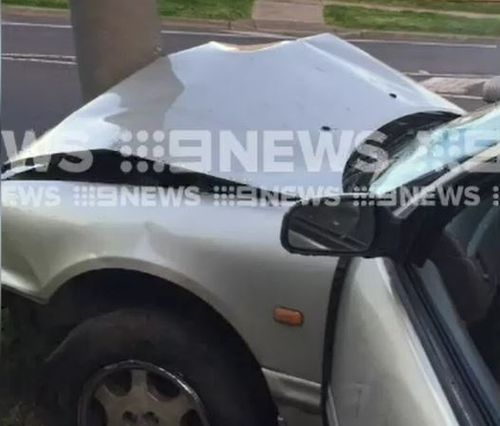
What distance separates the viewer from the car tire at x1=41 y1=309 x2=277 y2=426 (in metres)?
3.28

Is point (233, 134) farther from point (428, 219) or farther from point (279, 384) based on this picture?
point (428, 219)

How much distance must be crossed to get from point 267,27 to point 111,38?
33.4 feet

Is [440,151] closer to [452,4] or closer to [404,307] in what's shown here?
[404,307]

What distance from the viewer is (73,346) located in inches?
133

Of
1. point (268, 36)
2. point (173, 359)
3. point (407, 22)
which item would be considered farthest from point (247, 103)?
→ point (407, 22)

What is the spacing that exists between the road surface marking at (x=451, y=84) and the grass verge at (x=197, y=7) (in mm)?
4330

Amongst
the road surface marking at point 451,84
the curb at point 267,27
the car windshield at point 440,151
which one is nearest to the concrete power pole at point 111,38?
the car windshield at point 440,151

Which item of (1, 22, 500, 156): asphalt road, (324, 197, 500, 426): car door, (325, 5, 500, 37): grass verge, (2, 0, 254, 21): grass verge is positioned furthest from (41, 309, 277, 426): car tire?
(325, 5, 500, 37): grass verge

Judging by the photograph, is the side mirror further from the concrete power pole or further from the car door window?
the concrete power pole

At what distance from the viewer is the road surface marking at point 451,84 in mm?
10754

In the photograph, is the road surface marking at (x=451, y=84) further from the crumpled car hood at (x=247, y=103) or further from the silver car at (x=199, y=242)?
the silver car at (x=199, y=242)

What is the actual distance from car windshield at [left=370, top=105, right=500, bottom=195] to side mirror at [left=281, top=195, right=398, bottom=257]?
→ 161mm

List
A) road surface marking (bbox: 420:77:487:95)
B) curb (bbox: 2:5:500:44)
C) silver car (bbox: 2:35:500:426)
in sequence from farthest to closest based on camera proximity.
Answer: curb (bbox: 2:5:500:44)
road surface marking (bbox: 420:77:487:95)
silver car (bbox: 2:35:500:426)

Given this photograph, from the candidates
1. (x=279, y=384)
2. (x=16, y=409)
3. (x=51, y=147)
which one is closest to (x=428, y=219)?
(x=279, y=384)
